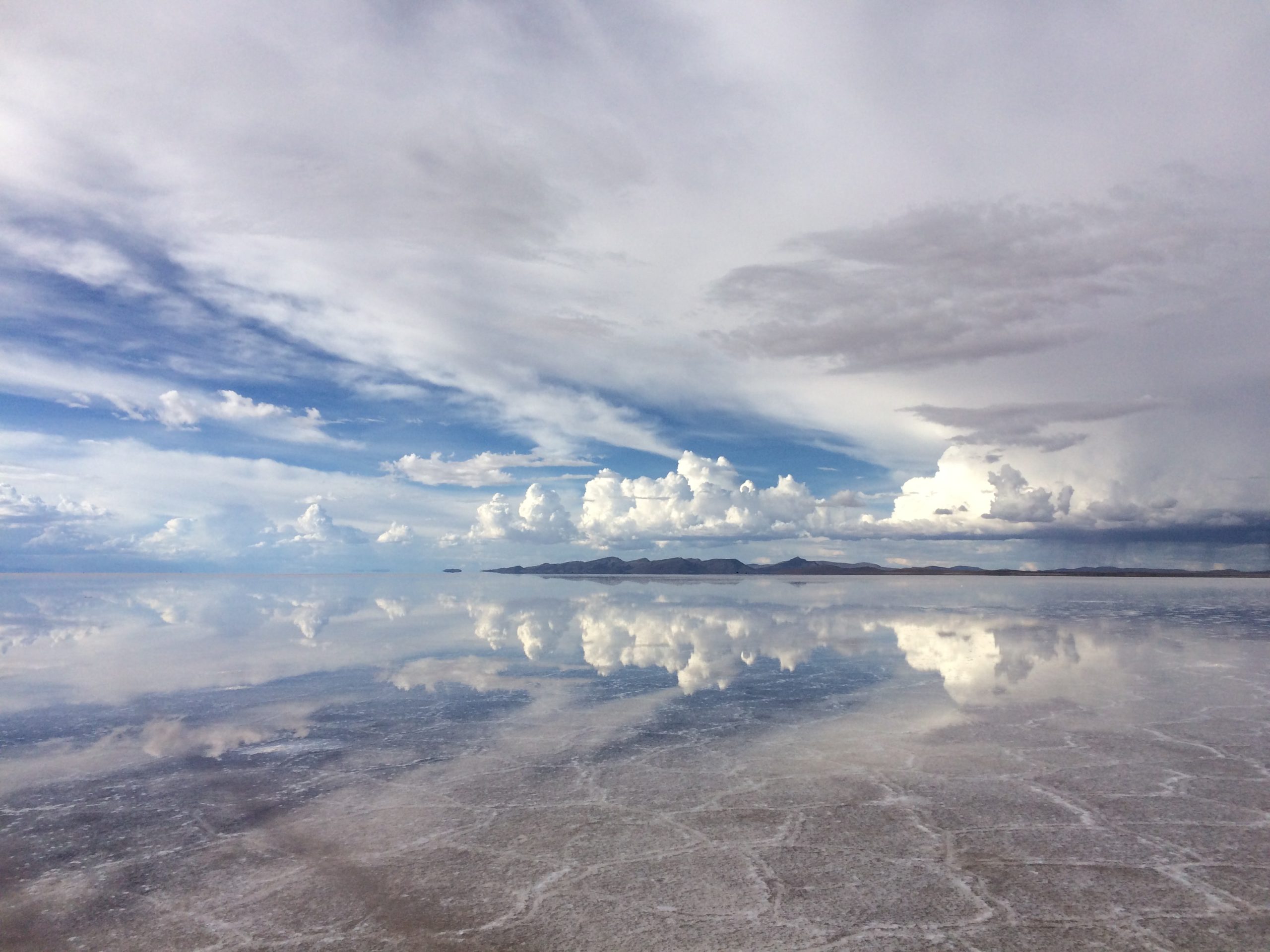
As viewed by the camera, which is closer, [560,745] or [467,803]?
[467,803]

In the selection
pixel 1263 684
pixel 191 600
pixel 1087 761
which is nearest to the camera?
pixel 1087 761

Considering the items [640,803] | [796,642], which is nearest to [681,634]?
[796,642]

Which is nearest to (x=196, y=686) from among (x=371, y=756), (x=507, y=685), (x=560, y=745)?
(x=507, y=685)

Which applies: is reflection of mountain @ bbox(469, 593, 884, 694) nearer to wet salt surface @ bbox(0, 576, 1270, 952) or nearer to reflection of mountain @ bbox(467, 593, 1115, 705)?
reflection of mountain @ bbox(467, 593, 1115, 705)

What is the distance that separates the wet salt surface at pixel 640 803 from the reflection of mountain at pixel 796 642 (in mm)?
→ 259

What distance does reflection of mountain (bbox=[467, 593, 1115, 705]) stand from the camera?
1616cm

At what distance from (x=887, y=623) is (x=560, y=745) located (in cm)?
2269

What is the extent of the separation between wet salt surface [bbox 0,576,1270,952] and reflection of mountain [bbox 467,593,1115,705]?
0.26 m

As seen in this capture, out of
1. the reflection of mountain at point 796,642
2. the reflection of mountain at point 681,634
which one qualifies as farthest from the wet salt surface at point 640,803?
the reflection of mountain at point 681,634

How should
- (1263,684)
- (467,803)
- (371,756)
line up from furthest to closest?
(1263,684) < (371,756) < (467,803)

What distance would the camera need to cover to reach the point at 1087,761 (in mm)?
9266

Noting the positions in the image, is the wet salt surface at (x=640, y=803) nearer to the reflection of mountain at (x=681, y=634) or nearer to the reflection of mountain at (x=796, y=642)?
the reflection of mountain at (x=796, y=642)

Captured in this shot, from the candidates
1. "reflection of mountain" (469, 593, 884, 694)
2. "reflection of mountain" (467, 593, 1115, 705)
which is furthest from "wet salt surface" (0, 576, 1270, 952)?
"reflection of mountain" (469, 593, 884, 694)

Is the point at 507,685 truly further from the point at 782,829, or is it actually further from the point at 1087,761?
the point at 1087,761
